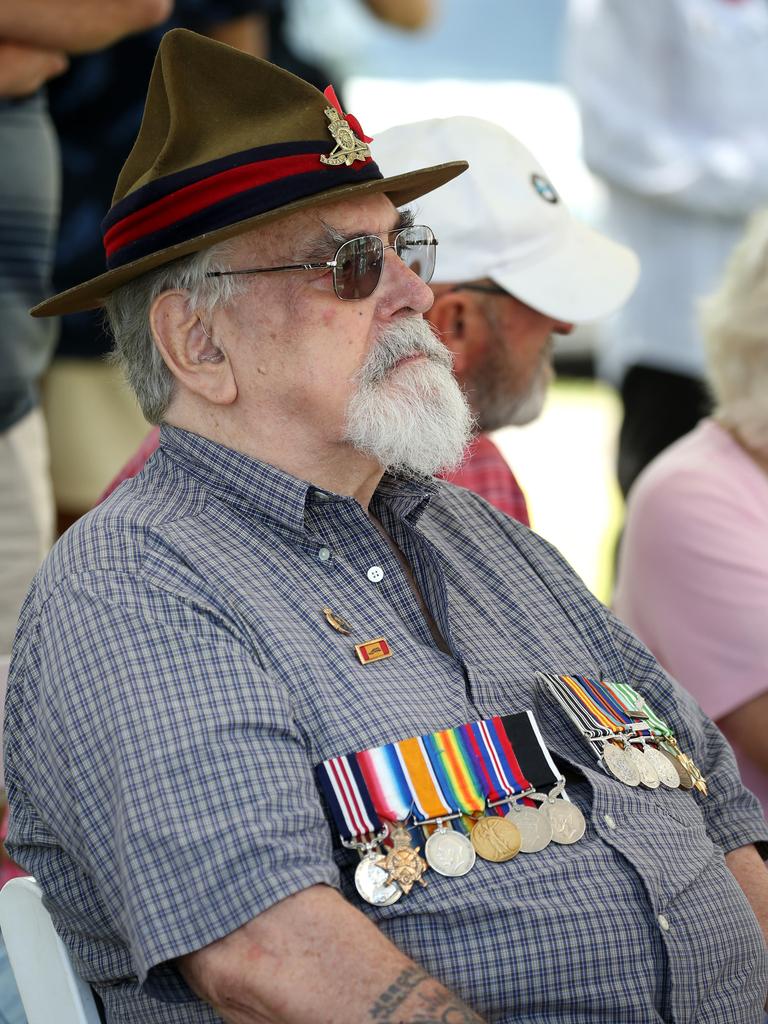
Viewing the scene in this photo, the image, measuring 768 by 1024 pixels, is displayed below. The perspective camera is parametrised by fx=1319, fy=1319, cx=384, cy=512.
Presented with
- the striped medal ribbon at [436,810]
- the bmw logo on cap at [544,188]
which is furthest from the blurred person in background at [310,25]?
the striped medal ribbon at [436,810]

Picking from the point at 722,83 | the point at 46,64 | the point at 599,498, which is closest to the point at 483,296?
the point at 46,64

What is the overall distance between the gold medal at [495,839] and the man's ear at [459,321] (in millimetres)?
1290

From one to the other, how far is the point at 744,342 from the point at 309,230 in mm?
1448

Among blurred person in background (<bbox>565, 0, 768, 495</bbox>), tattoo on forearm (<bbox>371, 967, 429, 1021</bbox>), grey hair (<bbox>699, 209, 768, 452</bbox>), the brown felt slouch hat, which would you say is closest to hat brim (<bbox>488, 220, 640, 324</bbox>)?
grey hair (<bbox>699, 209, 768, 452</bbox>)

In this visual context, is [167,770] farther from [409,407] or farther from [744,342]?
[744,342]

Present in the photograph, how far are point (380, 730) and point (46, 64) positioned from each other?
198 centimetres

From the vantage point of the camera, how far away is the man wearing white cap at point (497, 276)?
284 cm

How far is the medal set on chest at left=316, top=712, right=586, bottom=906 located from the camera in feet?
5.73

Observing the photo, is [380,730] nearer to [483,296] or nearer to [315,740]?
[315,740]

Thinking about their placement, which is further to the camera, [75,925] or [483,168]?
[483,168]

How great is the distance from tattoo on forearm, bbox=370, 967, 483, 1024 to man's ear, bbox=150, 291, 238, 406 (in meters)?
0.93

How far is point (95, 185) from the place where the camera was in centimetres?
373

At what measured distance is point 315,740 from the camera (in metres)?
1.79

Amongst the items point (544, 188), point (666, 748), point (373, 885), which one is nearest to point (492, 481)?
point (544, 188)
